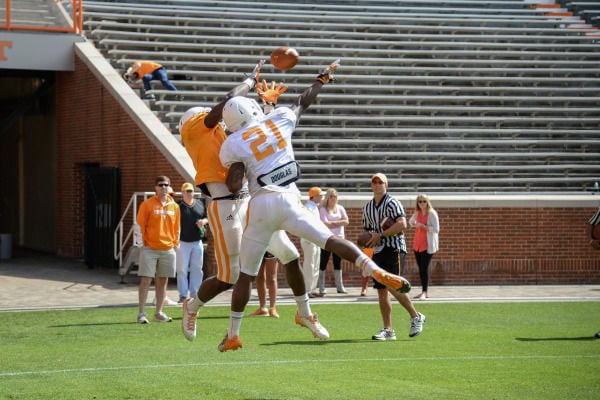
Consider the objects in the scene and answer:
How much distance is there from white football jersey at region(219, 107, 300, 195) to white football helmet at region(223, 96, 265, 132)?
80 mm

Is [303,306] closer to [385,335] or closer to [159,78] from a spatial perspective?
[385,335]

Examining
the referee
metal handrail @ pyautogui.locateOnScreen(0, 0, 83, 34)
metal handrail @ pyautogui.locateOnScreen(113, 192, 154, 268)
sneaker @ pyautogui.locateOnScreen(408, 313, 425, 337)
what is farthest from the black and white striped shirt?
metal handrail @ pyautogui.locateOnScreen(0, 0, 83, 34)

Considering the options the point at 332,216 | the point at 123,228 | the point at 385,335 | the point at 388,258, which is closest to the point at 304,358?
the point at 385,335

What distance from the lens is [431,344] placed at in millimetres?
12906

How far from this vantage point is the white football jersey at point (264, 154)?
9.94 metres

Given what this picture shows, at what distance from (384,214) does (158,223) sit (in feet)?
12.6

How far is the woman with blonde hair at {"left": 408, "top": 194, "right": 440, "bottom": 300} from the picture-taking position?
19.0 meters

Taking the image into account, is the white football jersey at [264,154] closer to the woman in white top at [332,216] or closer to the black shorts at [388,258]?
the black shorts at [388,258]

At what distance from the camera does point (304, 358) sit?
11.8m

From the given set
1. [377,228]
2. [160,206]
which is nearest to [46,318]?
[160,206]

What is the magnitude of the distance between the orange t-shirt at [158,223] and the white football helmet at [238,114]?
18.7 feet

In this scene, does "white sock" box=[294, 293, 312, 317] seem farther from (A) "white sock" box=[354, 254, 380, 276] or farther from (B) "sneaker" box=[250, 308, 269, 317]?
(B) "sneaker" box=[250, 308, 269, 317]

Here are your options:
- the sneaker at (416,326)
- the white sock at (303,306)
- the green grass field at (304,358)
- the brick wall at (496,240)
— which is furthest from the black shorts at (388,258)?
the brick wall at (496,240)

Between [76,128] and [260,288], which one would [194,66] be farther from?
[260,288]
